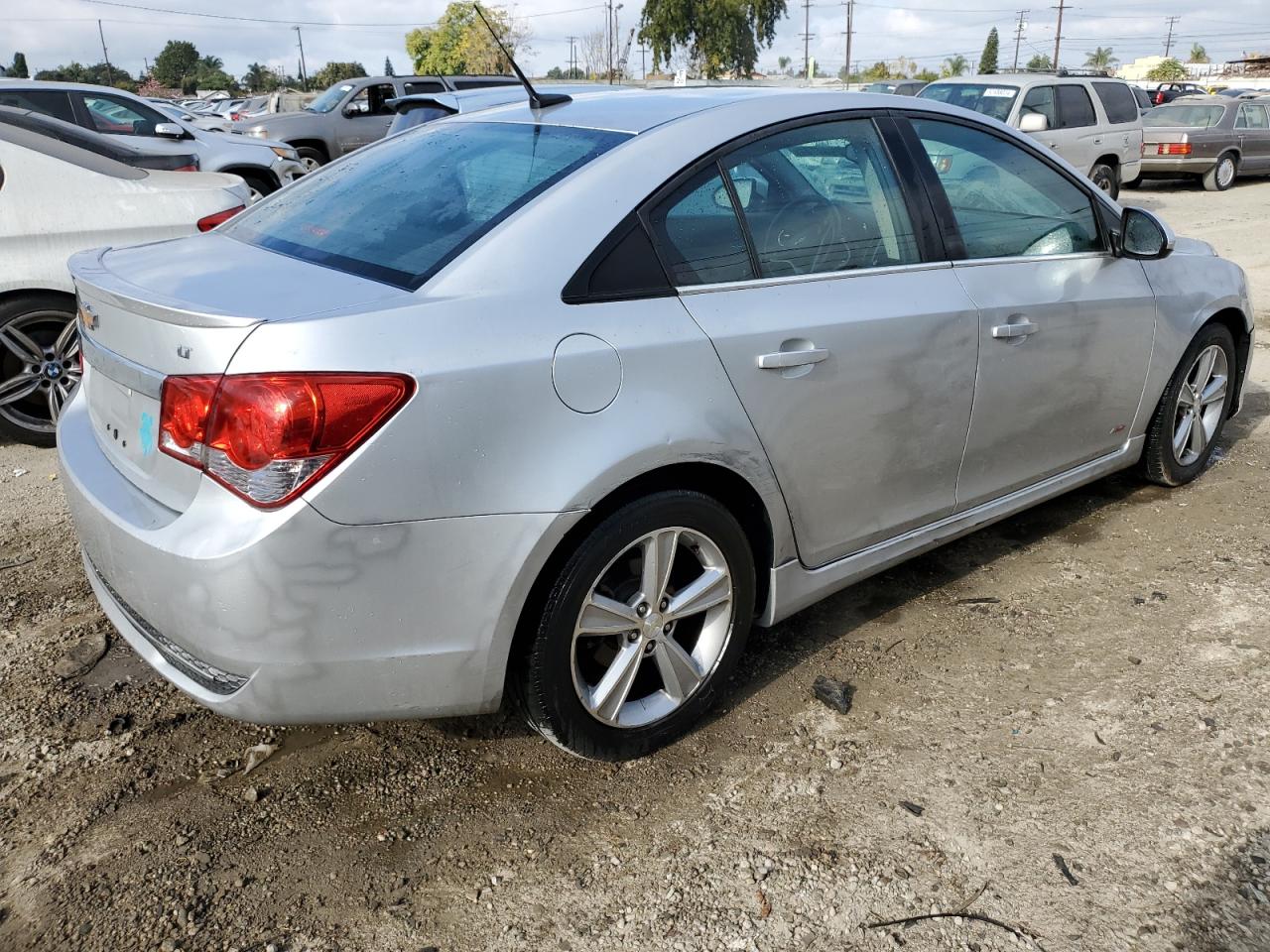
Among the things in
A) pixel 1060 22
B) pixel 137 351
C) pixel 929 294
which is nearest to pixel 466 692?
pixel 137 351

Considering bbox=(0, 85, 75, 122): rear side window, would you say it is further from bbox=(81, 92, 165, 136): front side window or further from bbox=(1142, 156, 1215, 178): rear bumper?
bbox=(1142, 156, 1215, 178): rear bumper

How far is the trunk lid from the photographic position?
223 cm

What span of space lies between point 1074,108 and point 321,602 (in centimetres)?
1378

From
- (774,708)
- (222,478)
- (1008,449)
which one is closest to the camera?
(222,478)

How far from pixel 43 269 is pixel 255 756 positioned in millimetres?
3178

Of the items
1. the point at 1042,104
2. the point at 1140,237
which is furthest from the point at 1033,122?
the point at 1140,237

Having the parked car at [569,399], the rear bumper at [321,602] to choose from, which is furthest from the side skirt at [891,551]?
the rear bumper at [321,602]

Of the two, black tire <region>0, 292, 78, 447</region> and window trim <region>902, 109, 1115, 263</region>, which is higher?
window trim <region>902, 109, 1115, 263</region>

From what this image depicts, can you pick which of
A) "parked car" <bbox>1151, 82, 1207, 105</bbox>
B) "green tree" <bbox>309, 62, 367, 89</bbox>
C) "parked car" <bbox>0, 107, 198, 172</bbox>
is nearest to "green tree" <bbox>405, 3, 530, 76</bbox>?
"green tree" <bbox>309, 62, 367, 89</bbox>

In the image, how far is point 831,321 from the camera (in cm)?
290

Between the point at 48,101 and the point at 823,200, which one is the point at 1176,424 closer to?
the point at 823,200

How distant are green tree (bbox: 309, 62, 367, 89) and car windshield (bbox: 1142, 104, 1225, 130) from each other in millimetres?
72716

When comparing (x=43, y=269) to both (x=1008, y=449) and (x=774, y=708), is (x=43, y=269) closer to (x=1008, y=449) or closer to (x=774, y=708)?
(x=774, y=708)

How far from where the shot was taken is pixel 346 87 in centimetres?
1708
